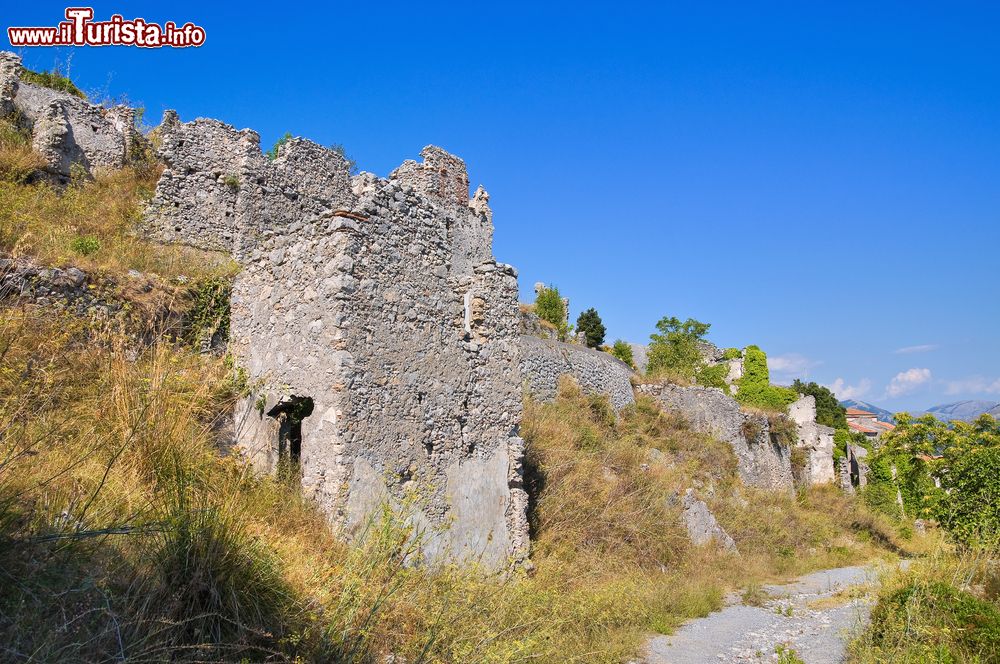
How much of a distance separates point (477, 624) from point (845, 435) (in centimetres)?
2825

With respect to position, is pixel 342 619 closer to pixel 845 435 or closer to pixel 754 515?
pixel 754 515

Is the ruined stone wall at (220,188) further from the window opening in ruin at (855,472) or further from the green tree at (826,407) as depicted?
the green tree at (826,407)

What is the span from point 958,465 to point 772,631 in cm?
884

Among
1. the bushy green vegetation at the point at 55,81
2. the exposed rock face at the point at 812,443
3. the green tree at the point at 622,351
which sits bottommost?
the exposed rock face at the point at 812,443

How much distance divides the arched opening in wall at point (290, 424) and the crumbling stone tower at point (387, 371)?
0.02 meters

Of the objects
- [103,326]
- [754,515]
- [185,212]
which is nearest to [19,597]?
[103,326]

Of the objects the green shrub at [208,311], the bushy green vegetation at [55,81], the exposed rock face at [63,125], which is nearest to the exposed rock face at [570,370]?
the green shrub at [208,311]

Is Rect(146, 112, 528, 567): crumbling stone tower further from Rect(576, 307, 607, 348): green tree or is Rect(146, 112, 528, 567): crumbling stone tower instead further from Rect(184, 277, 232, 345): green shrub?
Rect(576, 307, 607, 348): green tree

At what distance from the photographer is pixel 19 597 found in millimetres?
3174

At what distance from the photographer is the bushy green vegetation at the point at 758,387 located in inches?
1102

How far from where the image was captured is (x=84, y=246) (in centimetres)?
859

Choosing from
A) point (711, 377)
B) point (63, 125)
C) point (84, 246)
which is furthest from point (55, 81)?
point (711, 377)

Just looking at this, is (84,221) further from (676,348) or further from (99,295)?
(676,348)

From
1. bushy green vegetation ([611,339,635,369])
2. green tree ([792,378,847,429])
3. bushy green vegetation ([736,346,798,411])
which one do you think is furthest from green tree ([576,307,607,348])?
green tree ([792,378,847,429])
